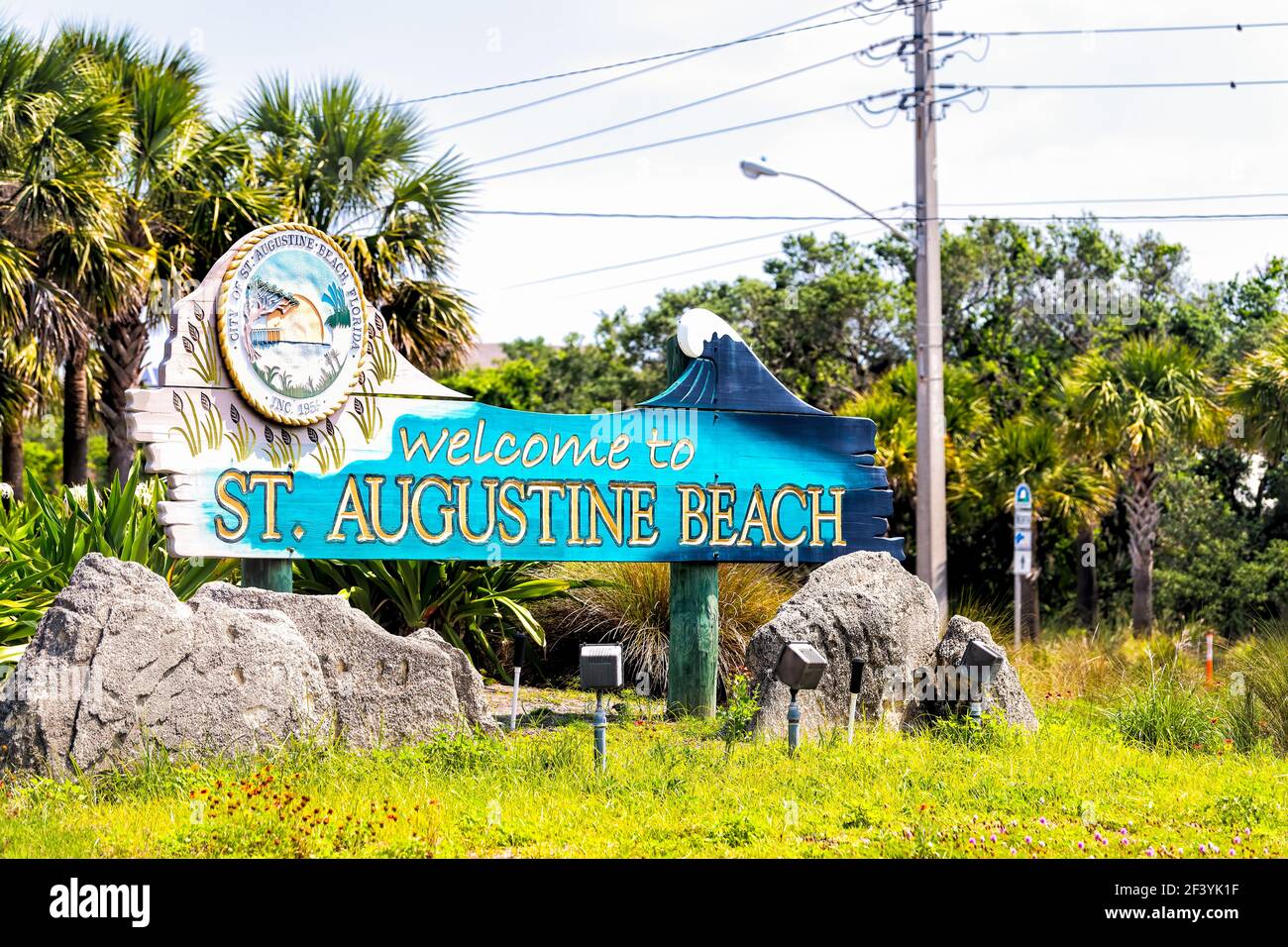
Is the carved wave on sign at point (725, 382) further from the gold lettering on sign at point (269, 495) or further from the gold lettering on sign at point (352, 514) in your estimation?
the gold lettering on sign at point (269, 495)

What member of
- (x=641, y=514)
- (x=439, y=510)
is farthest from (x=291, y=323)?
(x=641, y=514)

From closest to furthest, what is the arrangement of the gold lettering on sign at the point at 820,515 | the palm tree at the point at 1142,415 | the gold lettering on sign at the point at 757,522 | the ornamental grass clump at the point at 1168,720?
the ornamental grass clump at the point at 1168,720 → the gold lettering on sign at the point at 757,522 → the gold lettering on sign at the point at 820,515 → the palm tree at the point at 1142,415

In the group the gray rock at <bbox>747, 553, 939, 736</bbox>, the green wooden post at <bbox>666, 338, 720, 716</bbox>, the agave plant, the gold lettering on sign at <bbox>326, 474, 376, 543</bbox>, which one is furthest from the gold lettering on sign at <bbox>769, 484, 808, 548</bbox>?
the gold lettering on sign at <bbox>326, 474, 376, 543</bbox>

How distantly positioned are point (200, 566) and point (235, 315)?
2882mm

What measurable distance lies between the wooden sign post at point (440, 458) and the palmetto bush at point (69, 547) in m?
1.70

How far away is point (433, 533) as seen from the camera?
11.7 metres

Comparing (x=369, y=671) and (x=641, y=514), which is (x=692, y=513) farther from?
(x=369, y=671)

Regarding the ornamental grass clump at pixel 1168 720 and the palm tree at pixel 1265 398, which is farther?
the palm tree at pixel 1265 398

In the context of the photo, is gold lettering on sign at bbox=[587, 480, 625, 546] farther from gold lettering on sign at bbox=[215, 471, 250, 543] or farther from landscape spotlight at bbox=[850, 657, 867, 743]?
gold lettering on sign at bbox=[215, 471, 250, 543]

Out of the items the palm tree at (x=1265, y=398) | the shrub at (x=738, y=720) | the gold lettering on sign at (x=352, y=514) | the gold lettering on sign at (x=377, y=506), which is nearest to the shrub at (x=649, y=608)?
the shrub at (x=738, y=720)

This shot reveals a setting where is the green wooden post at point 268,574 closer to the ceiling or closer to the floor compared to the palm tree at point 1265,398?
closer to the floor

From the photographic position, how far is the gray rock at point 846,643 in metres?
11.5

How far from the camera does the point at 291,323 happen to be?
1116 cm

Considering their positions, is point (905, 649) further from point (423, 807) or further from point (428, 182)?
point (428, 182)
